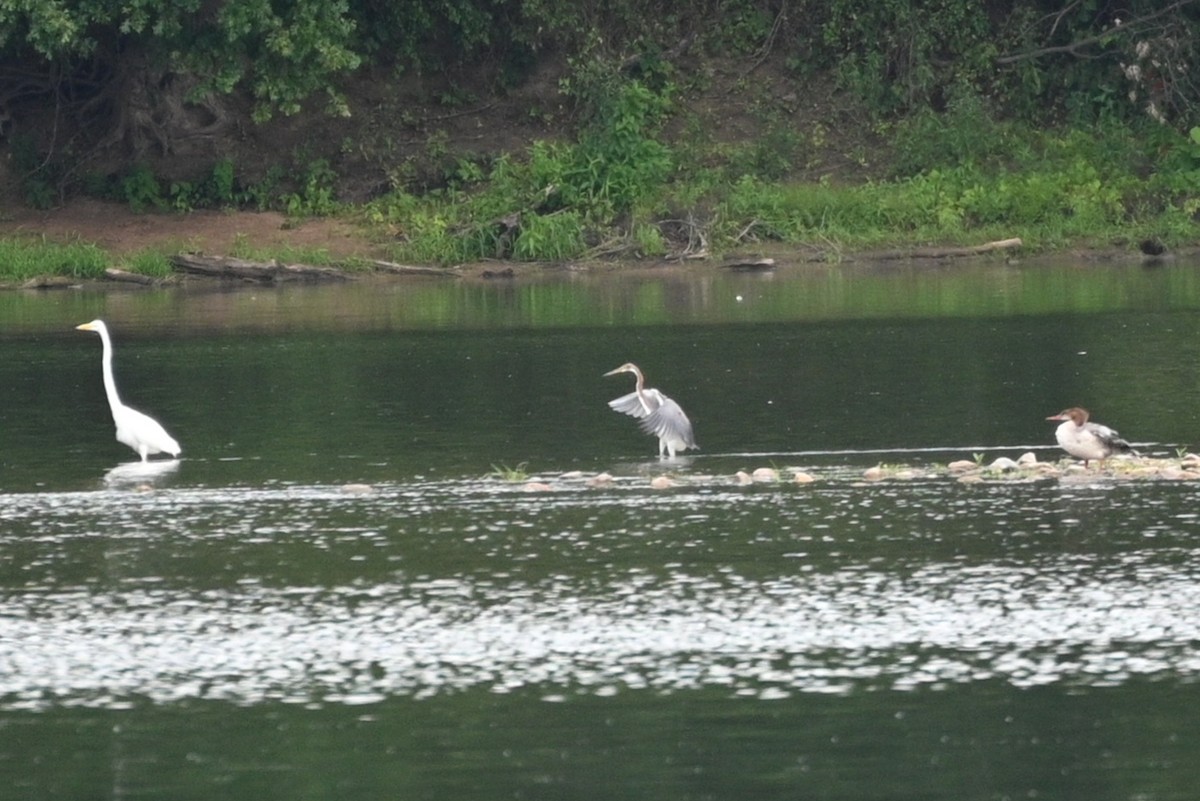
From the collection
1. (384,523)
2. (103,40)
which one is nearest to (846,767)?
(384,523)

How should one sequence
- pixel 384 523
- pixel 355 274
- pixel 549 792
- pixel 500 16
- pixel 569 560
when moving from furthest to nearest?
pixel 500 16 < pixel 355 274 < pixel 384 523 < pixel 569 560 < pixel 549 792

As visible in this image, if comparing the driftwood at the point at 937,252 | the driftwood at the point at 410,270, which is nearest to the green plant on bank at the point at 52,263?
the driftwood at the point at 410,270

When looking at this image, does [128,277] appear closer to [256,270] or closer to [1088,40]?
[256,270]

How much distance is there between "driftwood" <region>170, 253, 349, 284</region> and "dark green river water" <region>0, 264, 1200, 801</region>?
10.8m

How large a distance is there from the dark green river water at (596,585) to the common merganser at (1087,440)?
26cm

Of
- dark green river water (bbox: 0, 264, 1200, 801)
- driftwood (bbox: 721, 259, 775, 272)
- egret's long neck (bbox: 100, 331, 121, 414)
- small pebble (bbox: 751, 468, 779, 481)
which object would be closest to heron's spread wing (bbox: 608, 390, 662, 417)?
dark green river water (bbox: 0, 264, 1200, 801)

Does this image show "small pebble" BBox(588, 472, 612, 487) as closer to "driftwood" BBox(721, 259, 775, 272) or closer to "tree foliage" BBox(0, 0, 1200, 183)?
"driftwood" BBox(721, 259, 775, 272)

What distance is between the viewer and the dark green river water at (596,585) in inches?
367

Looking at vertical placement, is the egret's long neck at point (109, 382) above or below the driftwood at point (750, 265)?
below

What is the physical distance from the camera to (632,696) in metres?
10.2

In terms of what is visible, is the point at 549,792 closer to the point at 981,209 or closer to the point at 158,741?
the point at 158,741

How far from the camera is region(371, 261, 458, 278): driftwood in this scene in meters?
34.4

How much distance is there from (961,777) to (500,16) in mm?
30894

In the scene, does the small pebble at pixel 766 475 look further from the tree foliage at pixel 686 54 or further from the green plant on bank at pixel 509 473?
the tree foliage at pixel 686 54
